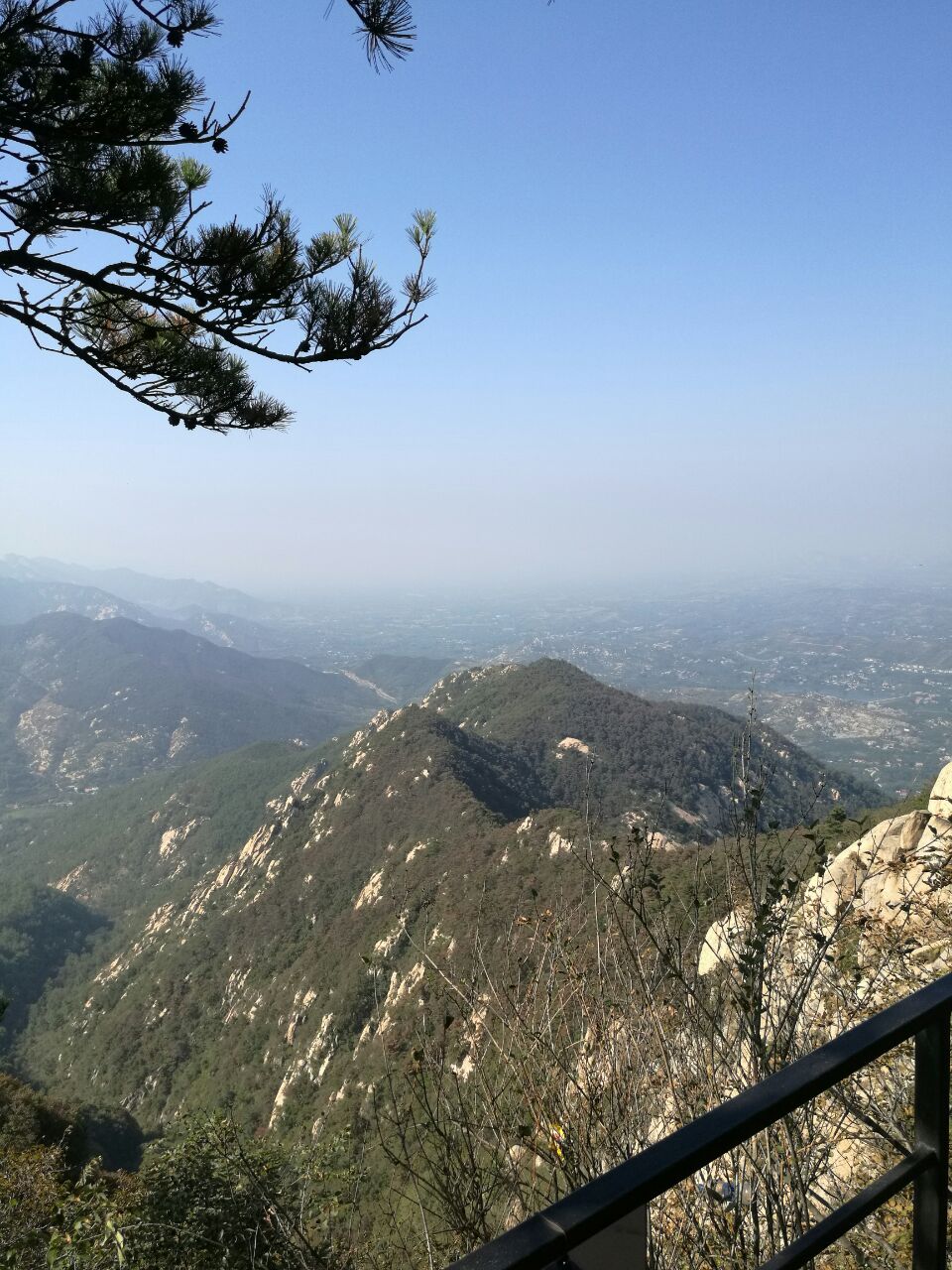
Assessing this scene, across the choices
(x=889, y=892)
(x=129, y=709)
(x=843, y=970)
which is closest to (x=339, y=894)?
(x=889, y=892)

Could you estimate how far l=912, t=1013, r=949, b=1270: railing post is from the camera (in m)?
0.99

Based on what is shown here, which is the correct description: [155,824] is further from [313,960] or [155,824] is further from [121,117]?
[121,117]

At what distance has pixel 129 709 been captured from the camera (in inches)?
6038

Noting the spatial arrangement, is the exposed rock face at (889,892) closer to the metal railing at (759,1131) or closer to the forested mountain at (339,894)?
the metal railing at (759,1131)

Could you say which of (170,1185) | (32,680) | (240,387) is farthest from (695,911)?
(32,680)

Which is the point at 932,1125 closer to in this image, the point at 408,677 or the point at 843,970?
the point at 843,970

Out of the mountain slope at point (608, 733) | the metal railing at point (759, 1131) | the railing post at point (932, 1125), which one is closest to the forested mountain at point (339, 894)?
the mountain slope at point (608, 733)

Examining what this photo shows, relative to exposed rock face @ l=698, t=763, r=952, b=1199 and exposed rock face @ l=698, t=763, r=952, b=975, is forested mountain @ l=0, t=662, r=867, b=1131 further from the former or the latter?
exposed rock face @ l=698, t=763, r=952, b=1199

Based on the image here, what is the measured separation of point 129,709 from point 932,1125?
17044 centimetres

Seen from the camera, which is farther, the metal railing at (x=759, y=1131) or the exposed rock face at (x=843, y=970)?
the exposed rock face at (x=843, y=970)

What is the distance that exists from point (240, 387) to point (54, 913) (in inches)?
2965

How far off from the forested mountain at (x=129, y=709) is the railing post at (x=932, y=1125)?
13958cm

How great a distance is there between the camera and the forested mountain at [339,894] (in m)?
25.0

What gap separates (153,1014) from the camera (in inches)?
1507
